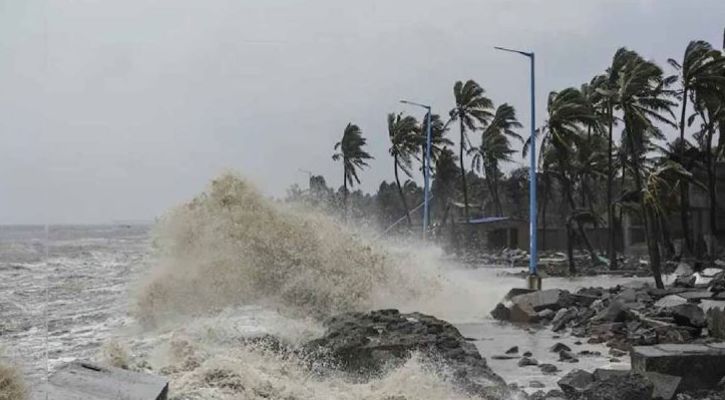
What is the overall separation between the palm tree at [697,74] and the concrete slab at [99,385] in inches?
1159

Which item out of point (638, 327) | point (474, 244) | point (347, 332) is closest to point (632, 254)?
point (474, 244)

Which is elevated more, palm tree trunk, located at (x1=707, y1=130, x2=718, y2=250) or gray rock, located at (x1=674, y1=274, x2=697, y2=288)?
palm tree trunk, located at (x1=707, y1=130, x2=718, y2=250)

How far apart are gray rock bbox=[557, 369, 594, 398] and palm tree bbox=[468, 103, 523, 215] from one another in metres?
51.3

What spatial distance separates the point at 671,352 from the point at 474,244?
2065 inches

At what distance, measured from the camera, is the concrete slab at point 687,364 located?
333 inches

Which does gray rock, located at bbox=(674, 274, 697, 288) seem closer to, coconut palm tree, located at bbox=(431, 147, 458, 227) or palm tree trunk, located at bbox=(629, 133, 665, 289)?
palm tree trunk, located at bbox=(629, 133, 665, 289)

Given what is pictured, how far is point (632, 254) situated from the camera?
52469 mm

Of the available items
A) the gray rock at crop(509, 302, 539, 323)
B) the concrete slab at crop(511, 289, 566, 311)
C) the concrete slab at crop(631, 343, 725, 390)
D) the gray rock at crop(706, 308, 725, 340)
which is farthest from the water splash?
the concrete slab at crop(631, 343, 725, 390)

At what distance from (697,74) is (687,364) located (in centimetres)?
2711

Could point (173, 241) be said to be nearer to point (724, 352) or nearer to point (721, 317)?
point (721, 317)

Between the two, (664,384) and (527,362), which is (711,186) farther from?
(664,384)

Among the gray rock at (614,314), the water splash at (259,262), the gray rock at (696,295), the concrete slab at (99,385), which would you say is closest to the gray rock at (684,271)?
the water splash at (259,262)

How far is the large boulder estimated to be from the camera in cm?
940

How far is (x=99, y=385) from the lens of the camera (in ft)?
22.4
